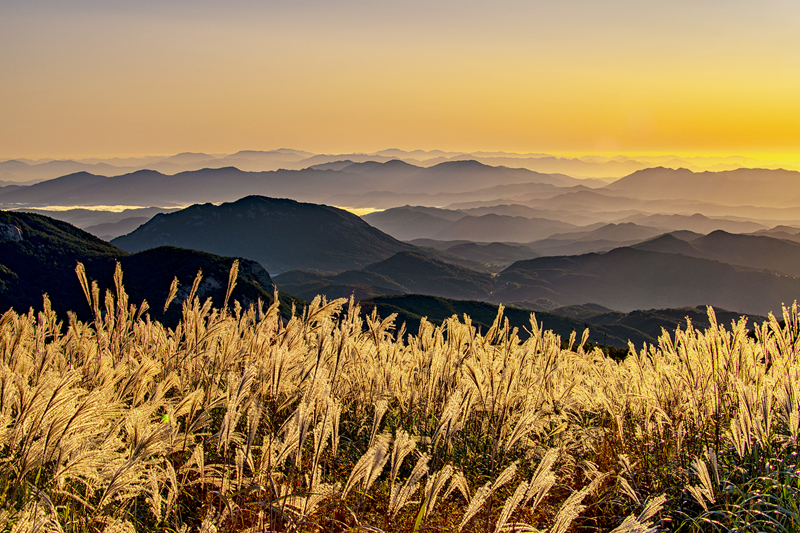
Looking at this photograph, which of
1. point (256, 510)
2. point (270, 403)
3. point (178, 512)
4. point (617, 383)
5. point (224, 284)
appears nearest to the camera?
point (256, 510)

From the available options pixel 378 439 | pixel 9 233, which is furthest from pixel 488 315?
pixel 378 439

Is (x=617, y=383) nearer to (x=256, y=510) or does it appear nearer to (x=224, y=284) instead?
(x=256, y=510)

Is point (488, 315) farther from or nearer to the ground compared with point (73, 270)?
nearer to the ground

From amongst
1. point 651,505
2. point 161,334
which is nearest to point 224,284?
point 161,334

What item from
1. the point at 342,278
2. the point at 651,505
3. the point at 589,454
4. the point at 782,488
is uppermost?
the point at 651,505

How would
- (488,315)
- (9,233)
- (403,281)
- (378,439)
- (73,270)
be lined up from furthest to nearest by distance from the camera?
(403,281) → (488,315) → (73,270) → (9,233) → (378,439)

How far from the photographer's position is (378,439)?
2.46 meters

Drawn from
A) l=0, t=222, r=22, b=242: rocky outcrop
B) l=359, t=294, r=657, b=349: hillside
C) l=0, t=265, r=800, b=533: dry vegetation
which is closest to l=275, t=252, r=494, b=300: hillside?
l=359, t=294, r=657, b=349: hillside

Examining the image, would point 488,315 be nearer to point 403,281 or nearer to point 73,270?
point 73,270

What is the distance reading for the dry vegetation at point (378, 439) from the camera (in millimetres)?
2076

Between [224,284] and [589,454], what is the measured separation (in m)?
66.9

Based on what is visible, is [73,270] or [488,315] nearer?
[73,270]

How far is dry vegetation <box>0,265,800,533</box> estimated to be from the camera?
208 cm

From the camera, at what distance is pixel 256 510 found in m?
2.45
